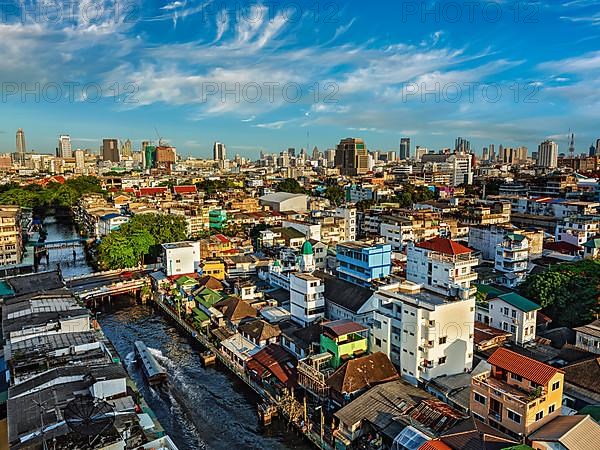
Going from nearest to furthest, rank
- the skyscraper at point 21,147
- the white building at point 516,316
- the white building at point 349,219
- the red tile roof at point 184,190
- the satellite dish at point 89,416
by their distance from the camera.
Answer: the satellite dish at point 89,416 → the white building at point 516,316 → the white building at point 349,219 → the red tile roof at point 184,190 → the skyscraper at point 21,147

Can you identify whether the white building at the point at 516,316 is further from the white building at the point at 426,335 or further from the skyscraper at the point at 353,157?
the skyscraper at the point at 353,157

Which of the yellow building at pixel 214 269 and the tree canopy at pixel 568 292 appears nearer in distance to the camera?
the tree canopy at pixel 568 292

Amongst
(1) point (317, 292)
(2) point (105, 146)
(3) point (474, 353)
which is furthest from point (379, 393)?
(2) point (105, 146)

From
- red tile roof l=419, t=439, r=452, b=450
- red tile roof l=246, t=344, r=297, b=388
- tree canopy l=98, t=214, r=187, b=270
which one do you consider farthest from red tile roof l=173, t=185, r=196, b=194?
red tile roof l=419, t=439, r=452, b=450

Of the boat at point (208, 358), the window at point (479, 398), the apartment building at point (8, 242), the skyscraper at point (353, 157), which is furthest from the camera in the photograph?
the skyscraper at point (353, 157)

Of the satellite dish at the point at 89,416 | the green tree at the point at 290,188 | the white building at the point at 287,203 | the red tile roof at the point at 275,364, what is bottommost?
the red tile roof at the point at 275,364

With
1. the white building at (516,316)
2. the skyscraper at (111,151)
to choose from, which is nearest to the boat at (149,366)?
the white building at (516,316)

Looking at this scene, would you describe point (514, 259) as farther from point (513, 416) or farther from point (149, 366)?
point (149, 366)
